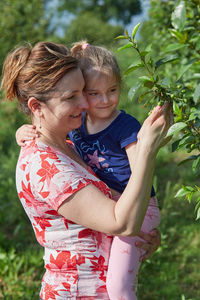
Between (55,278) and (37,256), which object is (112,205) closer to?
(55,278)

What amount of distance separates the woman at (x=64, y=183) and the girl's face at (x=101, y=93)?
188 millimetres

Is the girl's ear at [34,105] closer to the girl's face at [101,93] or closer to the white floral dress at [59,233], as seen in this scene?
the white floral dress at [59,233]

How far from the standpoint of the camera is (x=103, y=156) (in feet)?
6.34

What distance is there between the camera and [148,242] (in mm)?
1970

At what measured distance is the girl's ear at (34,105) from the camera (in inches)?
65.4

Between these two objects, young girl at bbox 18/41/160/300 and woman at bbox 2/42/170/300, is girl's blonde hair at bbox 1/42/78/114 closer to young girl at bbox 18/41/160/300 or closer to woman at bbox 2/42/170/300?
woman at bbox 2/42/170/300

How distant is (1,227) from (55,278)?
102 inches

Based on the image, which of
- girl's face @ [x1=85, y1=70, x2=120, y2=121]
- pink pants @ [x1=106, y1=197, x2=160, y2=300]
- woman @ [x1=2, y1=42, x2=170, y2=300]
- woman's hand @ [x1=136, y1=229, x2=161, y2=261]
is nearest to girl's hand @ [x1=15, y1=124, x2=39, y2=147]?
woman @ [x1=2, y1=42, x2=170, y2=300]

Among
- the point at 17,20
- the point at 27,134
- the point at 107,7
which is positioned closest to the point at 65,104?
the point at 27,134

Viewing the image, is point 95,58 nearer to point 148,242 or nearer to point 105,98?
point 105,98

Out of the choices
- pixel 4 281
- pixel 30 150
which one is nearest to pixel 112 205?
pixel 30 150

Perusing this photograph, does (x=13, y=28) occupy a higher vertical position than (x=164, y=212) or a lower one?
higher

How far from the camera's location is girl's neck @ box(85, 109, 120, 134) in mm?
1976

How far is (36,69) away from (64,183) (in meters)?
0.49
